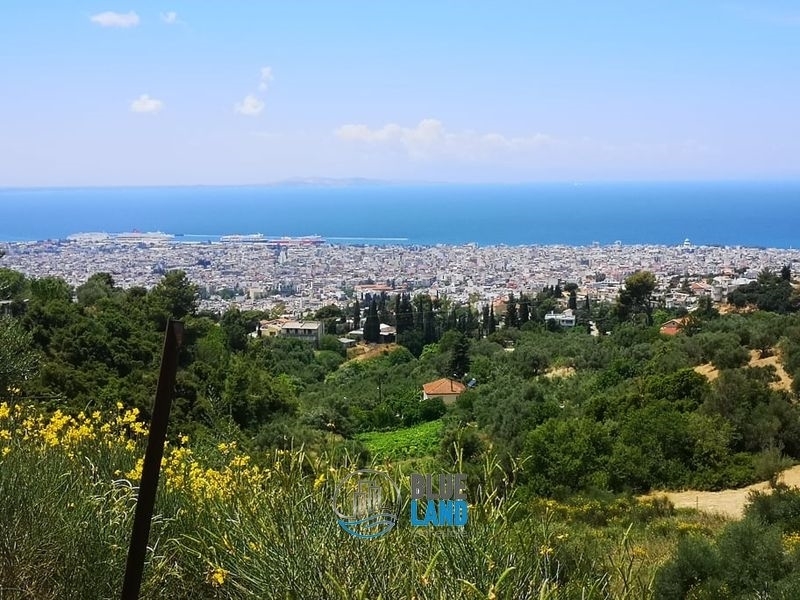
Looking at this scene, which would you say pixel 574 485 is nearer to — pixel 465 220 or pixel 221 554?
pixel 221 554

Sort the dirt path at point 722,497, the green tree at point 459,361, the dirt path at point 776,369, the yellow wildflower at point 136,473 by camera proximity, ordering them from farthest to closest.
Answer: the green tree at point 459,361
the dirt path at point 776,369
the dirt path at point 722,497
the yellow wildflower at point 136,473

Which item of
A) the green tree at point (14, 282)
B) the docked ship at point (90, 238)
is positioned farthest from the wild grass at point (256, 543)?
the docked ship at point (90, 238)

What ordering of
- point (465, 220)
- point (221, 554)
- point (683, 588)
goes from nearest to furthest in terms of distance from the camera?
1. point (221, 554)
2. point (683, 588)
3. point (465, 220)

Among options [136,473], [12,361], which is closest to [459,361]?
[12,361]

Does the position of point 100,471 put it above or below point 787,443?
above

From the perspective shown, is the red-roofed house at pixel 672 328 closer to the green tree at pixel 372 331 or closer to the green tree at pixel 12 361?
the green tree at pixel 372 331

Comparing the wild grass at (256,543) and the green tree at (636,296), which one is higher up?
the wild grass at (256,543)

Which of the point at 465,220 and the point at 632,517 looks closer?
the point at 632,517

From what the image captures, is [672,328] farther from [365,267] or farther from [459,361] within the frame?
[365,267]

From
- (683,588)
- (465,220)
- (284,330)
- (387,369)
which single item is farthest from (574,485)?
(465,220)
